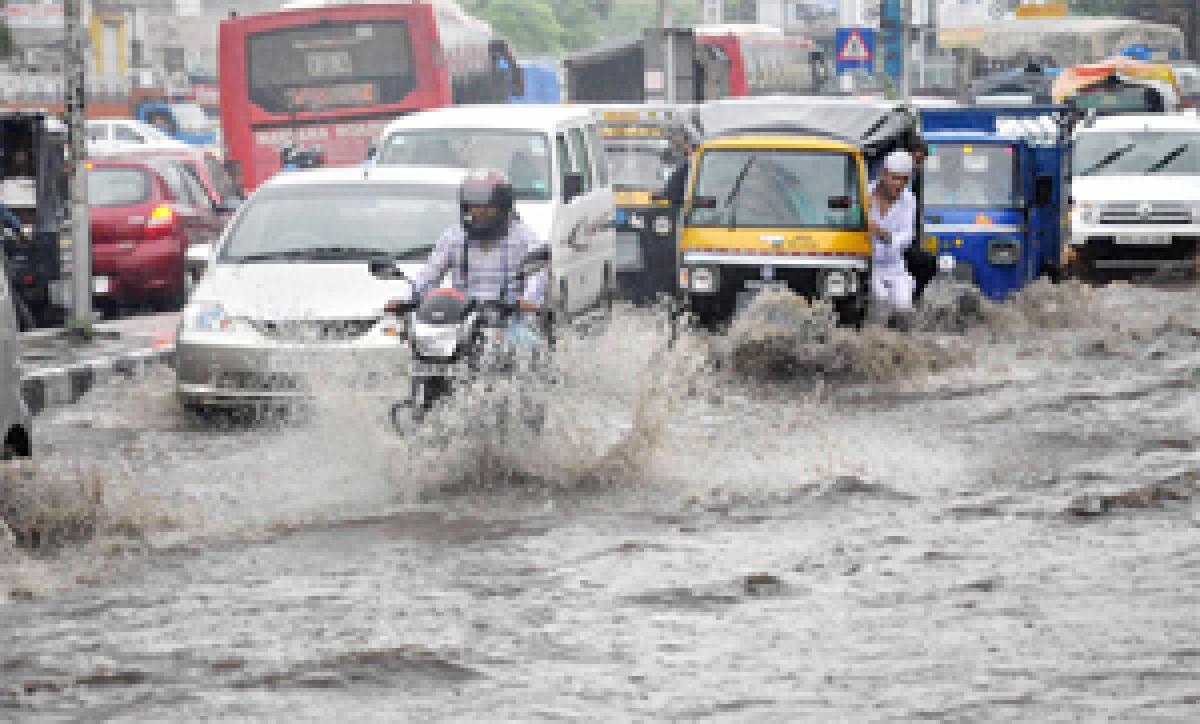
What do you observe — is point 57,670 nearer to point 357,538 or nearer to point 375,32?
point 357,538

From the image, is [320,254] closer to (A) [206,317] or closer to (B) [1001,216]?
(A) [206,317]

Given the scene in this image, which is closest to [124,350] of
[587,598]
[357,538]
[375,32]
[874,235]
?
[874,235]

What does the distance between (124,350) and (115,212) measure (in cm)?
358

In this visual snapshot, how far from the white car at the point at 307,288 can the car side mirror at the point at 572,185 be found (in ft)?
5.27

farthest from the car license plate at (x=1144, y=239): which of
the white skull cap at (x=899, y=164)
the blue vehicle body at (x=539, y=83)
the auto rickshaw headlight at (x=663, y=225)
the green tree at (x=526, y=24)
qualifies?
the green tree at (x=526, y=24)

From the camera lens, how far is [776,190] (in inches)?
643

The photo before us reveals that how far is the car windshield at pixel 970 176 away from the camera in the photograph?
1908 centimetres

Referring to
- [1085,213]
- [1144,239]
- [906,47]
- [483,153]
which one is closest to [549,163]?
[483,153]

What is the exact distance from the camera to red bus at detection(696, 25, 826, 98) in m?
39.0

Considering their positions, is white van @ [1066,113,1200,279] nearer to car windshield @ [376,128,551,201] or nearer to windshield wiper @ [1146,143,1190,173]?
windshield wiper @ [1146,143,1190,173]

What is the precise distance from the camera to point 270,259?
40.4 feet

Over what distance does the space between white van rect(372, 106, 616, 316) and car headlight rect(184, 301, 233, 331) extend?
293 cm

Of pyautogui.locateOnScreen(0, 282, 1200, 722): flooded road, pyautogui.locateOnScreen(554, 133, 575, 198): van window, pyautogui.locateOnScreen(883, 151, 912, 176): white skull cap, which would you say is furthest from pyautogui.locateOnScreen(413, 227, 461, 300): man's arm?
pyautogui.locateOnScreen(883, 151, 912, 176): white skull cap

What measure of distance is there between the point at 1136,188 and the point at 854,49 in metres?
10.3
